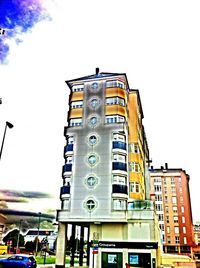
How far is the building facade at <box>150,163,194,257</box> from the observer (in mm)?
74750

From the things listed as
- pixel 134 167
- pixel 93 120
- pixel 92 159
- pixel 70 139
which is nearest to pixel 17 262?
pixel 92 159

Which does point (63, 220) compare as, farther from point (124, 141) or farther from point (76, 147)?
point (124, 141)

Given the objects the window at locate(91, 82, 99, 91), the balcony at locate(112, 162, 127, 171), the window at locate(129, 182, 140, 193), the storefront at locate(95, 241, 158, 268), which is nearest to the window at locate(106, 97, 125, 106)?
the window at locate(91, 82, 99, 91)

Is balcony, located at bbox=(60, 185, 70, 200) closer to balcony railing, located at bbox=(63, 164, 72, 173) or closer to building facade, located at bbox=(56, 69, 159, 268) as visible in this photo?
building facade, located at bbox=(56, 69, 159, 268)

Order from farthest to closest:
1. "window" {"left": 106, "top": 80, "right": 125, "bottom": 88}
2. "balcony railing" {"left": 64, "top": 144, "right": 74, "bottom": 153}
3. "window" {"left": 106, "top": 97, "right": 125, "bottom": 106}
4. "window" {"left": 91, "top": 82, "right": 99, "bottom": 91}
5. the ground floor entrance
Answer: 1. "window" {"left": 91, "top": 82, "right": 99, "bottom": 91}
2. "window" {"left": 106, "top": 80, "right": 125, "bottom": 88}
3. "window" {"left": 106, "top": 97, "right": 125, "bottom": 106}
4. "balcony railing" {"left": 64, "top": 144, "right": 74, "bottom": 153}
5. the ground floor entrance

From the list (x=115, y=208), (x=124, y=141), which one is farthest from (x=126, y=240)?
(x=124, y=141)

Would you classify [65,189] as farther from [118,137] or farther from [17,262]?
[17,262]

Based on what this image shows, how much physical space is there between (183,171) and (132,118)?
47.7 metres

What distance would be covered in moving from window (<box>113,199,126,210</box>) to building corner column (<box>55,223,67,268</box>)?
6.87 m

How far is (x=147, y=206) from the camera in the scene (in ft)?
107

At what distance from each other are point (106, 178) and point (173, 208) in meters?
50.7

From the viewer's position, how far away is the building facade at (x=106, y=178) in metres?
31.3

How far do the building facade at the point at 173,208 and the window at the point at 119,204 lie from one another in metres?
45.1

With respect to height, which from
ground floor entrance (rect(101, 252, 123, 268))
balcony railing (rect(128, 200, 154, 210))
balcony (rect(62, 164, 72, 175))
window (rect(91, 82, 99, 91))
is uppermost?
window (rect(91, 82, 99, 91))
